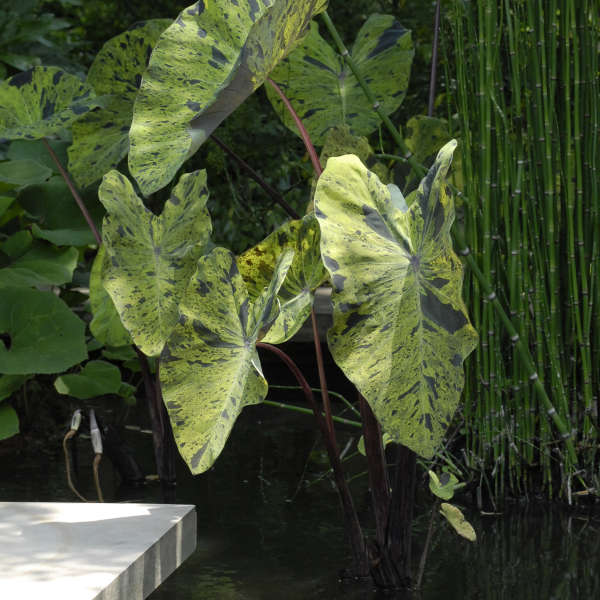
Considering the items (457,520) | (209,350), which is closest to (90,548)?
(209,350)

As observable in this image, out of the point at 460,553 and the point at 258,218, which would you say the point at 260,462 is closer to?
the point at 460,553

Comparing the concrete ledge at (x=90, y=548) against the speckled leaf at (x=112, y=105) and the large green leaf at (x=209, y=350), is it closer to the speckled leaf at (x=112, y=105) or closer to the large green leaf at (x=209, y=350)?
the large green leaf at (x=209, y=350)

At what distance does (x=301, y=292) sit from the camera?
1.36m

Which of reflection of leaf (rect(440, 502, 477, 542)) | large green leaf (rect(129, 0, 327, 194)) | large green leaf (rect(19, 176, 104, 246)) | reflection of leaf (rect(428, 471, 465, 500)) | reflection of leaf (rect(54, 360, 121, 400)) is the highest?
large green leaf (rect(129, 0, 327, 194))

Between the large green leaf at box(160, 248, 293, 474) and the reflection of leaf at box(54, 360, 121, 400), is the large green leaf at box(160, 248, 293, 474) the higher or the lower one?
the higher one

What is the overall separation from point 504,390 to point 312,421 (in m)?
A: 0.88

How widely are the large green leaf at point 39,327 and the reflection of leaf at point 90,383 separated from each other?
187mm

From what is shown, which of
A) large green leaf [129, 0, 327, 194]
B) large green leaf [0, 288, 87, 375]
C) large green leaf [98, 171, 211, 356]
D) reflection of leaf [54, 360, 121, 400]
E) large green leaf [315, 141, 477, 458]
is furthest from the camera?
reflection of leaf [54, 360, 121, 400]

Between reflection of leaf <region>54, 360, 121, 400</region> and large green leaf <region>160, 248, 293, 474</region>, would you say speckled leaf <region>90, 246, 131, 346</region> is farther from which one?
large green leaf <region>160, 248, 293, 474</region>

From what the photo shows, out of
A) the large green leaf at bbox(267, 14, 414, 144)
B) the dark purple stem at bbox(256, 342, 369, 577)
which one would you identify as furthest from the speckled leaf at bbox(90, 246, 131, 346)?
the dark purple stem at bbox(256, 342, 369, 577)

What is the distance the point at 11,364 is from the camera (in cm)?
199

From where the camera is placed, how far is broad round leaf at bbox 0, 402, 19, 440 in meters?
2.10

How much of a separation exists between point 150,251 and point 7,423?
2.27ft

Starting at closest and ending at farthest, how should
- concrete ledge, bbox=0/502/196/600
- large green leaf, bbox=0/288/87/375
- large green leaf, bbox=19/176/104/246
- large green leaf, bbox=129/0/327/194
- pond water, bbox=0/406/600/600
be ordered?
A: 1. concrete ledge, bbox=0/502/196/600
2. large green leaf, bbox=129/0/327/194
3. pond water, bbox=0/406/600/600
4. large green leaf, bbox=0/288/87/375
5. large green leaf, bbox=19/176/104/246
